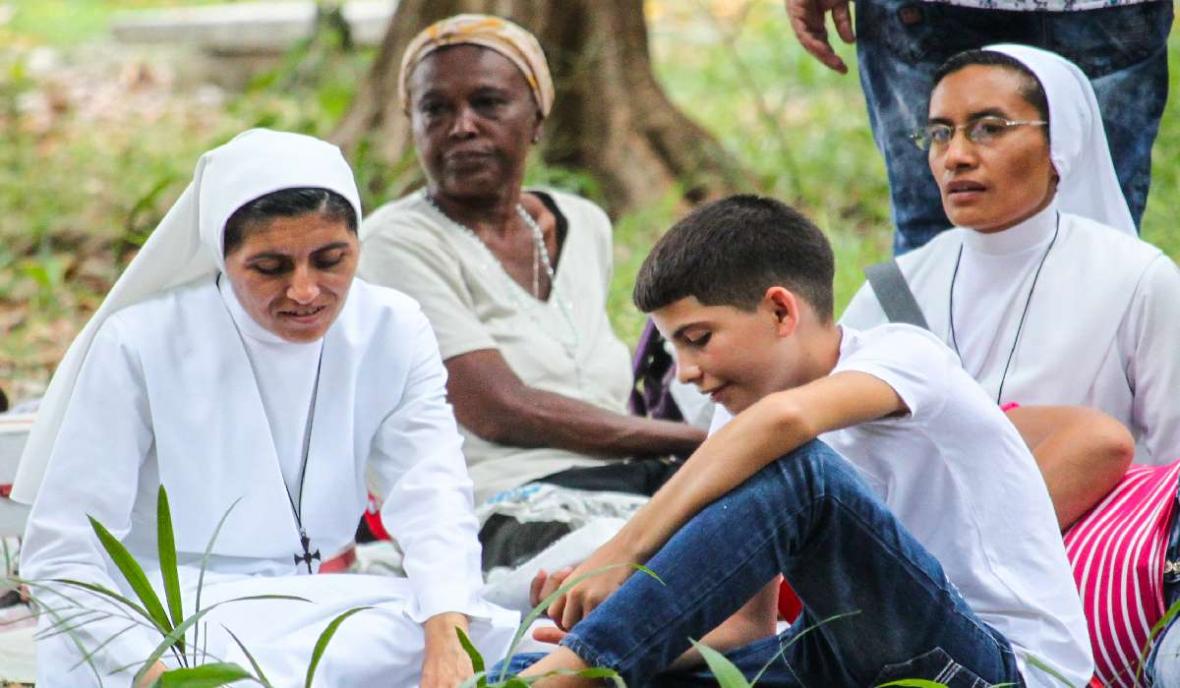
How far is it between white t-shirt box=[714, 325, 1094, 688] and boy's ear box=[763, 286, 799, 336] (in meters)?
0.13

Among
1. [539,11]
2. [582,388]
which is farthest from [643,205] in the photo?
[582,388]

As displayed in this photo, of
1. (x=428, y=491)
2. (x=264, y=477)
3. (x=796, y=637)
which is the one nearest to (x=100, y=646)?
(x=264, y=477)

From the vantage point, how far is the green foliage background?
6.76m

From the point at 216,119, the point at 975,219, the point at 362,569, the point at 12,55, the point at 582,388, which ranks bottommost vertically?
the point at 362,569

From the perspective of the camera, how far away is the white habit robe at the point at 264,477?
3248 mm

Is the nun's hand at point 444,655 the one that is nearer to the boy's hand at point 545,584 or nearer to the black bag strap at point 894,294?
the boy's hand at point 545,584

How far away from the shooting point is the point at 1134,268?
3818 mm

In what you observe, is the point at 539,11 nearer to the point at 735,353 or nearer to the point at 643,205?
the point at 643,205

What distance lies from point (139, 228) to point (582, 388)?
3291 mm

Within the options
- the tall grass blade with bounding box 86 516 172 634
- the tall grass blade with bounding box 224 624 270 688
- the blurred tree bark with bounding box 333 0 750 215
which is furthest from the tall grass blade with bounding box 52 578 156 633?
the blurred tree bark with bounding box 333 0 750 215

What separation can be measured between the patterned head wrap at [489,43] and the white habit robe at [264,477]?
1144 mm

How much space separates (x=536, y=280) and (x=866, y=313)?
1017mm

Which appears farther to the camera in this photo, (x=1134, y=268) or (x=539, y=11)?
(x=539, y=11)

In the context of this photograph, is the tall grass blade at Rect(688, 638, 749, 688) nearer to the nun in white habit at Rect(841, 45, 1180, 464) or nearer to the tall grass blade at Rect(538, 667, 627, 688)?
the tall grass blade at Rect(538, 667, 627, 688)
